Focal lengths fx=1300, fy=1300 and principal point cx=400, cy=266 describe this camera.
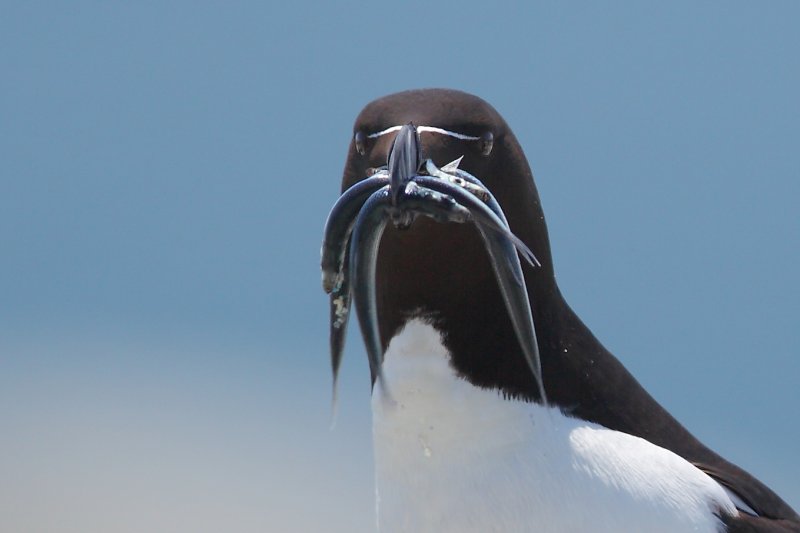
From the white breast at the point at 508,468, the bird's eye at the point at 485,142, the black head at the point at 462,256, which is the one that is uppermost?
the bird's eye at the point at 485,142

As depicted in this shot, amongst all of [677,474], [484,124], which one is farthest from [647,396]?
[484,124]

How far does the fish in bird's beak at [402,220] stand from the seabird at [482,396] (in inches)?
2.7

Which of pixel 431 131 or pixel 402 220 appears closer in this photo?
pixel 402 220

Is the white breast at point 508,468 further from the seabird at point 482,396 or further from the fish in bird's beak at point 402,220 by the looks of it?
the fish in bird's beak at point 402,220

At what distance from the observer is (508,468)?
2869 mm

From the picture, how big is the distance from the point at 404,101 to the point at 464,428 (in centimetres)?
73

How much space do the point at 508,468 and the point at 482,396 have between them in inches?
6.6

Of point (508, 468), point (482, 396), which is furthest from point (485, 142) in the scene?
point (508, 468)

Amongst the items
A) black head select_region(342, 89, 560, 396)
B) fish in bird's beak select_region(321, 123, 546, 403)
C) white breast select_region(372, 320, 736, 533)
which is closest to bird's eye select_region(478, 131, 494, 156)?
black head select_region(342, 89, 560, 396)

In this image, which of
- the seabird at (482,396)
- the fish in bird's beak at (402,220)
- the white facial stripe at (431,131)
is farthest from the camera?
the seabird at (482,396)

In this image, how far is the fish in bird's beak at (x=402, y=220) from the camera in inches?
95.7

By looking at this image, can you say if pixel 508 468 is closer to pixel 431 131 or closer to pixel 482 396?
pixel 482 396

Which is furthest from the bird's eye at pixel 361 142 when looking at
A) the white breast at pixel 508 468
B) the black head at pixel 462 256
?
the white breast at pixel 508 468

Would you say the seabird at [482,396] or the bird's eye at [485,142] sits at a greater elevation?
the bird's eye at [485,142]
